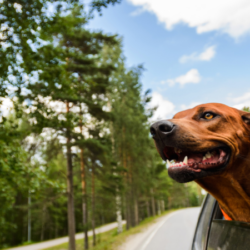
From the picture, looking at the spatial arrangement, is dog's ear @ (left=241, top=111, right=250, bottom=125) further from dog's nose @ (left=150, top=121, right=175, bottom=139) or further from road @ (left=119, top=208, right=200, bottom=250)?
road @ (left=119, top=208, right=200, bottom=250)

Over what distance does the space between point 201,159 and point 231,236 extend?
512 mm

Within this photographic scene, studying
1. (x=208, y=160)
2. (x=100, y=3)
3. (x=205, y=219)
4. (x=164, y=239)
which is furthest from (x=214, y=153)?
(x=164, y=239)

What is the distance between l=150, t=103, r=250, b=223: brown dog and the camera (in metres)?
1.61

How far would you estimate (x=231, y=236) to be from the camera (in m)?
1.36

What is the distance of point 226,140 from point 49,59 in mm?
5576

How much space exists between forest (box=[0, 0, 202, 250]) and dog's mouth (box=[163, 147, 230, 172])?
4.64 m

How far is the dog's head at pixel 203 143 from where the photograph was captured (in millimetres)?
1599

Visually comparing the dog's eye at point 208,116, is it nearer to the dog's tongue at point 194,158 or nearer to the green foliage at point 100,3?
the dog's tongue at point 194,158

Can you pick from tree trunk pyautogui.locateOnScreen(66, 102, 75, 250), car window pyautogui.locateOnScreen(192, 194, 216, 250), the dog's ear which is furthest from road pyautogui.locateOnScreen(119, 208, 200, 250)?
tree trunk pyautogui.locateOnScreen(66, 102, 75, 250)

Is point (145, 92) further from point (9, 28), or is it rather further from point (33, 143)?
point (9, 28)

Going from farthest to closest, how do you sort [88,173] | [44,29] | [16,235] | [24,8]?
1. [16,235]
2. [88,173]
3. [44,29]
4. [24,8]

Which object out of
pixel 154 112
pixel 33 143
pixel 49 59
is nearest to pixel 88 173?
pixel 33 143

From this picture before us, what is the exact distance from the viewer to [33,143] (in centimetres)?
1381

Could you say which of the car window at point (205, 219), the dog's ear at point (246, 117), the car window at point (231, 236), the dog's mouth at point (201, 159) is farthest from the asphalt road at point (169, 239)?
the dog's ear at point (246, 117)
